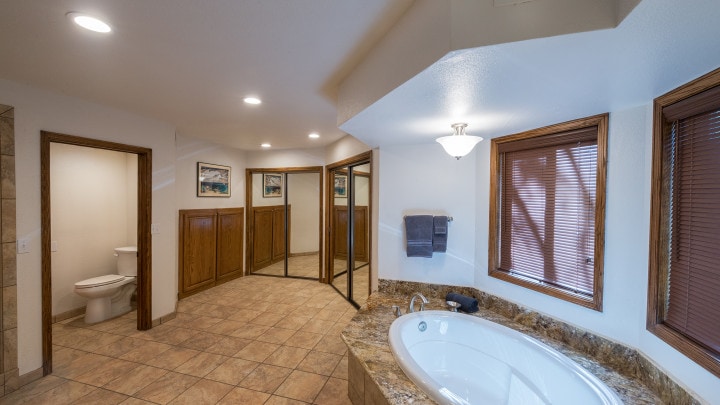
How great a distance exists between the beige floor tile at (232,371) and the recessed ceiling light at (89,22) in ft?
7.87

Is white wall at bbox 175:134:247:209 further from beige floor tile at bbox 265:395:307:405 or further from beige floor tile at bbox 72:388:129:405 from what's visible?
beige floor tile at bbox 265:395:307:405

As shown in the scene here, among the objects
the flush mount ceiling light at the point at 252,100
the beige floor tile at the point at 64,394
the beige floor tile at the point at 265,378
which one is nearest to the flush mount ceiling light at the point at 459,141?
the flush mount ceiling light at the point at 252,100

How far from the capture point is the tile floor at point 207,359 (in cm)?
200

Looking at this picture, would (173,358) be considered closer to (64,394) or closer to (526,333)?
(64,394)

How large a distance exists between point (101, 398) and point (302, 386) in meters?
1.41

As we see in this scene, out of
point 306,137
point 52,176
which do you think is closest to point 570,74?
point 306,137

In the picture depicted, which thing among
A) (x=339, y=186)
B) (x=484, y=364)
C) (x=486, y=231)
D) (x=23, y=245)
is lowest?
(x=484, y=364)

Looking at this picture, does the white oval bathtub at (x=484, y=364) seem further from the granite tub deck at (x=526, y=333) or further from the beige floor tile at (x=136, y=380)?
the beige floor tile at (x=136, y=380)

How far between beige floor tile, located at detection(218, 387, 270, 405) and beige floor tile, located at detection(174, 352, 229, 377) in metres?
0.39

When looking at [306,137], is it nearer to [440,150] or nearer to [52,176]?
[440,150]

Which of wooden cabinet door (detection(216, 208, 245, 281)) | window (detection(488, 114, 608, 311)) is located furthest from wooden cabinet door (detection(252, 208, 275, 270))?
window (detection(488, 114, 608, 311))

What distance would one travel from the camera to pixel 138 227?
113 inches

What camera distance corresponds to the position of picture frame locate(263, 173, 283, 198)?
5.10 meters

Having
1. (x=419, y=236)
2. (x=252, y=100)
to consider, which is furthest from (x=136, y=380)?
(x=419, y=236)
